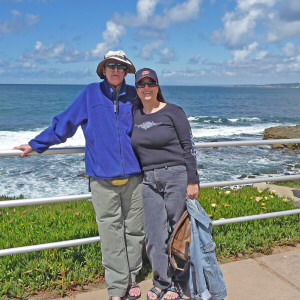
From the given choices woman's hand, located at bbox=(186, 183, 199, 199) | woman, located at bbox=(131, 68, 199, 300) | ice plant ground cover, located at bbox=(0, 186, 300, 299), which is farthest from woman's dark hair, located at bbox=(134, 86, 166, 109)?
ice plant ground cover, located at bbox=(0, 186, 300, 299)

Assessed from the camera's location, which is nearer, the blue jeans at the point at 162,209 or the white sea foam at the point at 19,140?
the blue jeans at the point at 162,209

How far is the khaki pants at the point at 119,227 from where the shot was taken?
292 centimetres

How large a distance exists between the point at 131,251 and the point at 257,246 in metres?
1.48

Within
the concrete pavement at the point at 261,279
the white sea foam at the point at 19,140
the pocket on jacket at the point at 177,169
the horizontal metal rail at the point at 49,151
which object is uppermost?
the horizontal metal rail at the point at 49,151

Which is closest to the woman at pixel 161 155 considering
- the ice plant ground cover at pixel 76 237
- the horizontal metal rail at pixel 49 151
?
the horizontal metal rail at pixel 49 151

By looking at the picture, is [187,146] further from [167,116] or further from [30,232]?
[30,232]

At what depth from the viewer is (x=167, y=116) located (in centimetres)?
286

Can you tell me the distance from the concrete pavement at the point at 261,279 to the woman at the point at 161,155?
0.71 meters

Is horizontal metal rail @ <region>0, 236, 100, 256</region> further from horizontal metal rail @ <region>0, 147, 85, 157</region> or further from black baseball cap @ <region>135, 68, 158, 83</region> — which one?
black baseball cap @ <region>135, 68, 158, 83</region>

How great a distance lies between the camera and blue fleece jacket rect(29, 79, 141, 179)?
280 cm

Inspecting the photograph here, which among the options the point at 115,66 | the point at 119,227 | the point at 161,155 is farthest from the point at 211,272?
the point at 115,66

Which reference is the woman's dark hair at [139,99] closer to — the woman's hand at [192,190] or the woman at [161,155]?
the woman at [161,155]

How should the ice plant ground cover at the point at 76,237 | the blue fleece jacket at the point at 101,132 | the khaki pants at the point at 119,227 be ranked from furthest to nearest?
the ice plant ground cover at the point at 76,237
the khaki pants at the point at 119,227
the blue fleece jacket at the point at 101,132

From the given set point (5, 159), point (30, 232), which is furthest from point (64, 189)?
point (30, 232)
